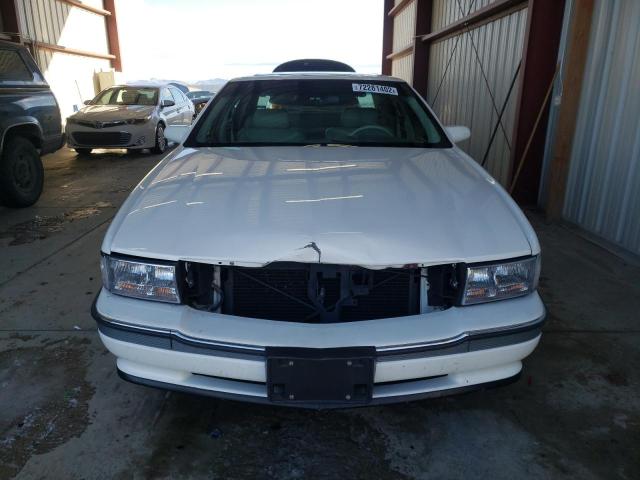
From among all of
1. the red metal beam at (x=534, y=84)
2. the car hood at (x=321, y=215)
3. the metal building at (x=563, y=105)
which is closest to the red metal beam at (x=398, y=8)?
the metal building at (x=563, y=105)

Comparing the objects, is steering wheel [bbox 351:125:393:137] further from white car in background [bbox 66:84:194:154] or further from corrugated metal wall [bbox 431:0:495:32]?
white car in background [bbox 66:84:194:154]

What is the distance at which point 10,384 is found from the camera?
2.55 m

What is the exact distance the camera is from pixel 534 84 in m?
5.66

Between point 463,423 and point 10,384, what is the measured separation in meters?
2.19

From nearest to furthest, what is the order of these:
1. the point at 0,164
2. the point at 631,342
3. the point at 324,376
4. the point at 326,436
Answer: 1. the point at 324,376
2. the point at 326,436
3. the point at 631,342
4. the point at 0,164

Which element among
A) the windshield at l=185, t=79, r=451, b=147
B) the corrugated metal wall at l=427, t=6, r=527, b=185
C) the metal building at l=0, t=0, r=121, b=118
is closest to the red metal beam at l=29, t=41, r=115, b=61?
the metal building at l=0, t=0, r=121, b=118

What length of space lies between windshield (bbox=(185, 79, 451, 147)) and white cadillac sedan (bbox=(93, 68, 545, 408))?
2.86ft

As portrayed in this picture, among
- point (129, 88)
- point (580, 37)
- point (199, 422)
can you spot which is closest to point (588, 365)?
point (199, 422)

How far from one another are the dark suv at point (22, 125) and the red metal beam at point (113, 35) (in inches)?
446

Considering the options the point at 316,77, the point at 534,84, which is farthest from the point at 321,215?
the point at 534,84

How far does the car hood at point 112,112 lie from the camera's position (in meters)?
9.62

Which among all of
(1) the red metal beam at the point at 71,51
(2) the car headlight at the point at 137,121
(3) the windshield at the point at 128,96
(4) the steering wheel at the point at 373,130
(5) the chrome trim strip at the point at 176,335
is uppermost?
(1) the red metal beam at the point at 71,51

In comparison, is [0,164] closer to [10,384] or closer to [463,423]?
[10,384]

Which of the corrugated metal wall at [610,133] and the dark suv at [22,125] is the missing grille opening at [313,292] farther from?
the dark suv at [22,125]
